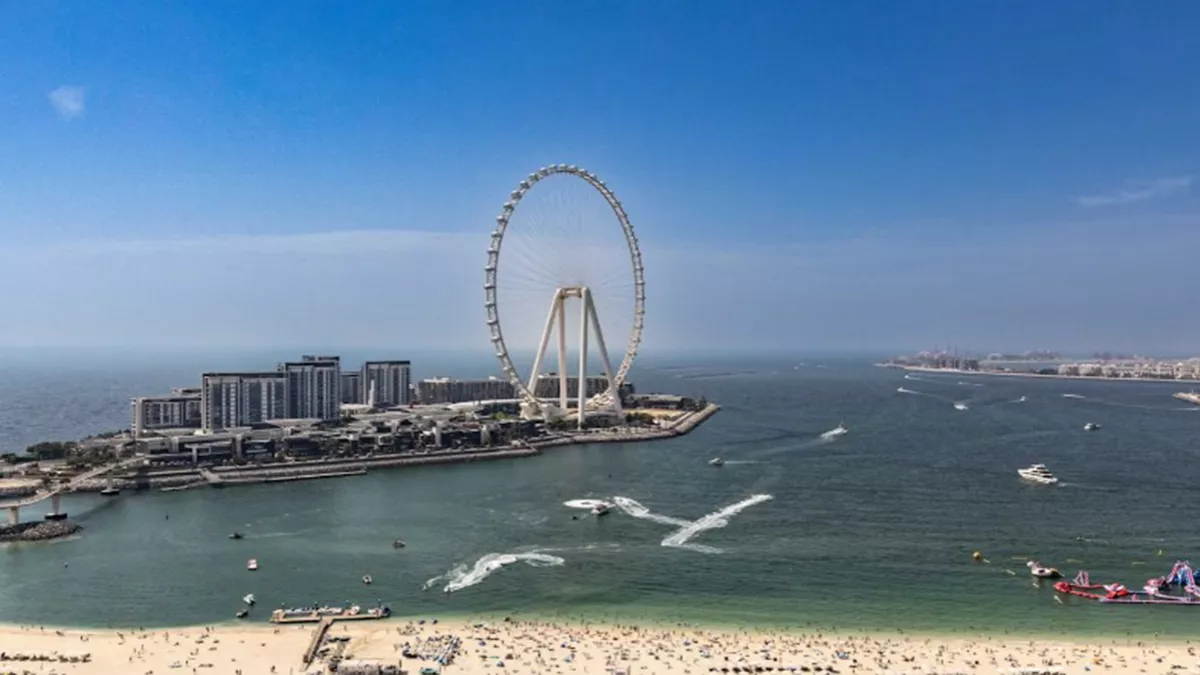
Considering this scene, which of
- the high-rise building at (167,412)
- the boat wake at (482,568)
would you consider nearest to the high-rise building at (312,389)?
the high-rise building at (167,412)

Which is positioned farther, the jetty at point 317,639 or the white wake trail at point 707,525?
the white wake trail at point 707,525

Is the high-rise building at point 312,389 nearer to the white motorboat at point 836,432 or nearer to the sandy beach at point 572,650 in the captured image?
the white motorboat at point 836,432

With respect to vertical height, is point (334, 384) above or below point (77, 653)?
above

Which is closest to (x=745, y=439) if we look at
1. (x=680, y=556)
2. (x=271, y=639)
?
(x=680, y=556)

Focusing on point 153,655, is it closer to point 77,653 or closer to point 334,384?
point 77,653

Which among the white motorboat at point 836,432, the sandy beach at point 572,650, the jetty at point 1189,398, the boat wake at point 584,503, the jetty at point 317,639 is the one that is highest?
the jetty at point 1189,398

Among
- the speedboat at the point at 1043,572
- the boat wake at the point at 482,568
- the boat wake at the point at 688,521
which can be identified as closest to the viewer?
the boat wake at the point at 482,568

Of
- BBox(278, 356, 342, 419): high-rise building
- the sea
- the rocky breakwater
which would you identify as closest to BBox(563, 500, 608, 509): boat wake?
the sea
